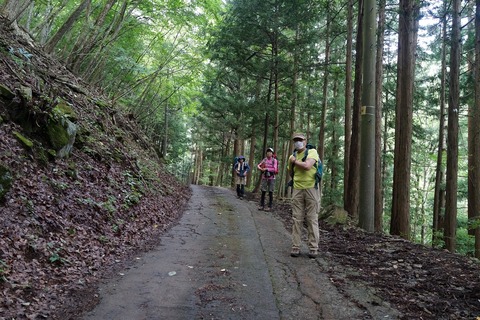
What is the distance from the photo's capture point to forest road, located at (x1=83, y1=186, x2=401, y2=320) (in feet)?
11.8

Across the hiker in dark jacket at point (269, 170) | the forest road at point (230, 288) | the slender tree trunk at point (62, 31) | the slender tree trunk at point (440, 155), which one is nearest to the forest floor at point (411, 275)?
the forest road at point (230, 288)

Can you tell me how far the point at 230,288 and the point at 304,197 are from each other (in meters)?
2.43

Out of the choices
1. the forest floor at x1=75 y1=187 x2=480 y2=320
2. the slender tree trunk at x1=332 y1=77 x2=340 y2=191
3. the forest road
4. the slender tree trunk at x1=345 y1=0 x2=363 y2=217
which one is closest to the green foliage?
the forest floor at x1=75 y1=187 x2=480 y2=320

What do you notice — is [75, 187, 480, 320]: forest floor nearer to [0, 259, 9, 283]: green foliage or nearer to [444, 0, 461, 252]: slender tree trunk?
[0, 259, 9, 283]: green foliage

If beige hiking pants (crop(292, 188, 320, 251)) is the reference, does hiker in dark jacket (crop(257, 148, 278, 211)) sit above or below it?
above

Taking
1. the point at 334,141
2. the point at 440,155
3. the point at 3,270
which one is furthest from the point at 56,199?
the point at 334,141

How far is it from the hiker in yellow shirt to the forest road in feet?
0.97

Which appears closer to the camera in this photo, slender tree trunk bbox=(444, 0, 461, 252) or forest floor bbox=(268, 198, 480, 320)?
forest floor bbox=(268, 198, 480, 320)

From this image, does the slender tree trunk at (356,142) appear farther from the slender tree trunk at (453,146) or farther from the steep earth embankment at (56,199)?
the steep earth embankment at (56,199)

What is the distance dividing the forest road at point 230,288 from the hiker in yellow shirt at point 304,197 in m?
0.29

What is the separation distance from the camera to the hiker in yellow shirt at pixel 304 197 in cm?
596

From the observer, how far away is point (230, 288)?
14.0 feet

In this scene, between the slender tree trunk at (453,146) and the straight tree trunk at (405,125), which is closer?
the straight tree trunk at (405,125)

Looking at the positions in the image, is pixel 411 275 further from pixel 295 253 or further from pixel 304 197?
pixel 304 197
